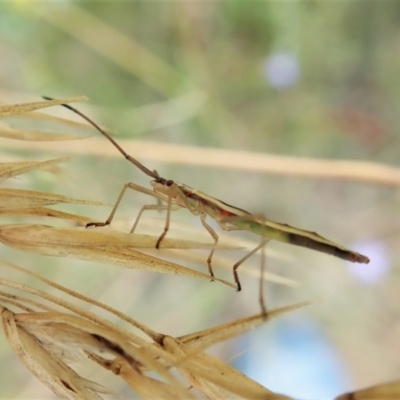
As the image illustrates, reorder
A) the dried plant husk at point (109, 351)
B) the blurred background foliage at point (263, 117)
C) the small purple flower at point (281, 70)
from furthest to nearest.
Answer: the small purple flower at point (281, 70)
the blurred background foliage at point (263, 117)
the dried plant husk at point (109, 351)

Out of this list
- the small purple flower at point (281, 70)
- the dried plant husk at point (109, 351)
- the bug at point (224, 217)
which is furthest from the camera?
the small purple flower at point (281, 70)

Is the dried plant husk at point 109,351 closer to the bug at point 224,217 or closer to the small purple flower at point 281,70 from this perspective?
the bug at point 224,217

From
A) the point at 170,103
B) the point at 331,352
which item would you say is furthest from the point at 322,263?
the point at 170,103

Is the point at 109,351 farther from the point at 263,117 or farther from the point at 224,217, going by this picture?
the point at 263,117

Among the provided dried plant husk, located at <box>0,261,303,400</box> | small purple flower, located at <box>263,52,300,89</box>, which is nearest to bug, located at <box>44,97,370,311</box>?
dried plant husk, located at <box>0,261,303,400</box>

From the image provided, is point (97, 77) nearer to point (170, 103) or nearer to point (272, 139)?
point (170, 103)

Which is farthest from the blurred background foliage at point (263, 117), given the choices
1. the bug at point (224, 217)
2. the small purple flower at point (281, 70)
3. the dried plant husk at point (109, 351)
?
the dried plant husk at point (109, 351)

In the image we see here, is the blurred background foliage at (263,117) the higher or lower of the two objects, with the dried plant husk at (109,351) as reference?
higher
